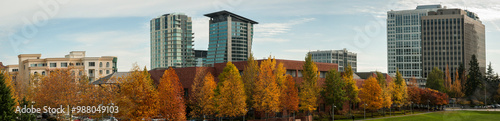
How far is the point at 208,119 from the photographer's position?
219 ft

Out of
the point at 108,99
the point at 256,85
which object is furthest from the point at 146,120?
the point at 256,85

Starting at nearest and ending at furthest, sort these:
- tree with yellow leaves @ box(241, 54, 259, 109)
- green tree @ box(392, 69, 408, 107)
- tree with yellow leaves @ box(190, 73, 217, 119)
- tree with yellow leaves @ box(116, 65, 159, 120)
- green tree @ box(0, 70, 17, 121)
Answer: tree with yellow leaves @ box(116, 65, 159, 120) → green tree @ box(0, 70, 17, 121) → tree with yellow leaves @ box(190, 73, 217, 119) → tree with yellow leaves @ box(241, 54, 259, 109) → green tree @ box(392, 69, 408, 107)

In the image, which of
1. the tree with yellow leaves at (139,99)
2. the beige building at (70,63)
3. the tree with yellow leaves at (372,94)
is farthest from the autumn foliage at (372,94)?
the beige building at (70,63)

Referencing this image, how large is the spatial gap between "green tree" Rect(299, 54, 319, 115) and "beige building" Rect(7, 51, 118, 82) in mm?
76887

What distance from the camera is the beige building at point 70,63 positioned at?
127m

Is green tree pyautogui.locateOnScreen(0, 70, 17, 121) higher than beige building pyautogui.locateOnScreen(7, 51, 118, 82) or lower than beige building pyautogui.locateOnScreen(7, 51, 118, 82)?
lower

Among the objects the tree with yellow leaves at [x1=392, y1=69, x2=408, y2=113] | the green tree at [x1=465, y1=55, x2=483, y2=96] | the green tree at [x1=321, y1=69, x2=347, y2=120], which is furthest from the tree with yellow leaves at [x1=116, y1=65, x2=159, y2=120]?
the green tree at [x1=465, y1=55, x2=483, y2=96]

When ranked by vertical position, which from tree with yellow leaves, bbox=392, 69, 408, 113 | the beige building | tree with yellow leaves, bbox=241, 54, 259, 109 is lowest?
tree with yellow leaves, bbox=392, 69, 408, 113

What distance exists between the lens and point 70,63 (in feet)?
418

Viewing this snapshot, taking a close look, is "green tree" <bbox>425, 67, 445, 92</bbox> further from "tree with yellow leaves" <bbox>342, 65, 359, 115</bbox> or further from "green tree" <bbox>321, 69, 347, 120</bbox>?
"green tree" <bbox>321, 69, 347, 120</bbox>

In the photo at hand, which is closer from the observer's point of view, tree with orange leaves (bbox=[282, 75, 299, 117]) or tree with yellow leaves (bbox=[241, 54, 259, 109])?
tree with yellow leaves (bbox=[241, 54, 259, 109])

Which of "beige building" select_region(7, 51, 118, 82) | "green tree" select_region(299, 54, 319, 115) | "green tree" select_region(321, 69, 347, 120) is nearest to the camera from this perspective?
"green tree" select_region(299, 54, 319, 115)

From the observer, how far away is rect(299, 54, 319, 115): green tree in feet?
221

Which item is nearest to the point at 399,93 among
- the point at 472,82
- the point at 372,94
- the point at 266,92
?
the point at 372,94
